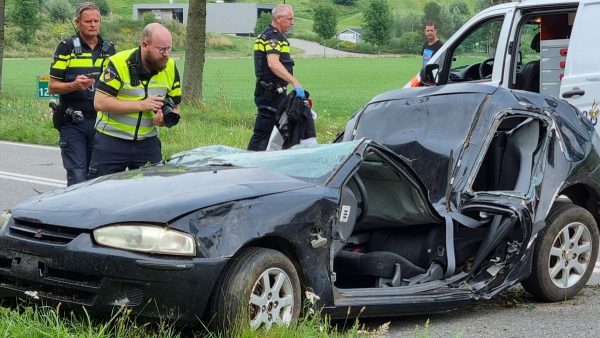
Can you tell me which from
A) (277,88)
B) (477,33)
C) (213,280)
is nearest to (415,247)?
(213,280)

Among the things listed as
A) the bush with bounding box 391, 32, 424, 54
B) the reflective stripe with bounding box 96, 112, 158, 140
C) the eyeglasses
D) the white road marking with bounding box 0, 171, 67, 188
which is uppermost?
the eyeglasses

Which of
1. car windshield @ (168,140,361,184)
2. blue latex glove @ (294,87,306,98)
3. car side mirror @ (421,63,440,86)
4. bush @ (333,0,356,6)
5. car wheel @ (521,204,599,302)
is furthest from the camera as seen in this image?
bush @ (333,0,356,6)

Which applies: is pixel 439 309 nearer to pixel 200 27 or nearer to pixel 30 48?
pixel 200 27

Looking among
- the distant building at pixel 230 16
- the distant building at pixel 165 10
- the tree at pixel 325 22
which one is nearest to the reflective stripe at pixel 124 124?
the tree at pixel 325 22

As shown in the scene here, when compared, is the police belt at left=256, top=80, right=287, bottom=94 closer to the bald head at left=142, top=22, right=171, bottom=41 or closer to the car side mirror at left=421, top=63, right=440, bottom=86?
the car side mirror at left=421, top=63, right=440, bottom=86

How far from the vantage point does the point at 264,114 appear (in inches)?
430

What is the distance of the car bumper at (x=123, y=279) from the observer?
4332 mm

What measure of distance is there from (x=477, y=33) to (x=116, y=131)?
569 centimetres

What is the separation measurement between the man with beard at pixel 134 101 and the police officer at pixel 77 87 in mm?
719

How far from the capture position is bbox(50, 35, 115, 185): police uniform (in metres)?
7.59

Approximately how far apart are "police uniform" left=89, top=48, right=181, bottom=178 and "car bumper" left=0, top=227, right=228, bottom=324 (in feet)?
7.48

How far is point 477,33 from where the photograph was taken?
1134 cm

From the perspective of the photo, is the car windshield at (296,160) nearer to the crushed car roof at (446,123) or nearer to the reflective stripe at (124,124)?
the crushed car roof at (446,123)

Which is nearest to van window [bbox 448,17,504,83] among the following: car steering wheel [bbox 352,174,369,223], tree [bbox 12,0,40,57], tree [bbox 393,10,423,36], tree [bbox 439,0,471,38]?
car steering wheel [bbox 352,174,369,223]
